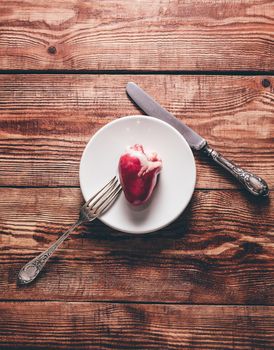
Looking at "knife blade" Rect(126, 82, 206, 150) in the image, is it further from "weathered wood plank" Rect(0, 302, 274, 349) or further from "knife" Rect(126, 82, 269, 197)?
"weathered wood plank" Rect(0, 302, 274, 349)

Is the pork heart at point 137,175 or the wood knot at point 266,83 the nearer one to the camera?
the pork heart at point 137,175

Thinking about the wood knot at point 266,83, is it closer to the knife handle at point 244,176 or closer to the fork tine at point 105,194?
the knife handle at point 244,176

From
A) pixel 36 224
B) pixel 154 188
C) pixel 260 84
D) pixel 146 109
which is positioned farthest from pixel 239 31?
pixel 36 224

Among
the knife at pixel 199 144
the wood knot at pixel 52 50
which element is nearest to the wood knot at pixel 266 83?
the knife at pixel 199 144

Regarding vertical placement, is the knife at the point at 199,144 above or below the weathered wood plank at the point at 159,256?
above

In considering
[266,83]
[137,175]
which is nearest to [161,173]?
[137,175]

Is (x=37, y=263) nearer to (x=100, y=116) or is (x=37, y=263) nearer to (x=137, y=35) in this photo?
(x=100, y=116)

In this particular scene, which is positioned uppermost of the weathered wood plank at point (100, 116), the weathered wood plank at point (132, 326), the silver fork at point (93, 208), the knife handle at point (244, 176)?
the weathered wood plank at point (100, 116)

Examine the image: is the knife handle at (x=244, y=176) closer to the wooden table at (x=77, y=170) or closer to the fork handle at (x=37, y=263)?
the wooden table at (x=77, y=170)
